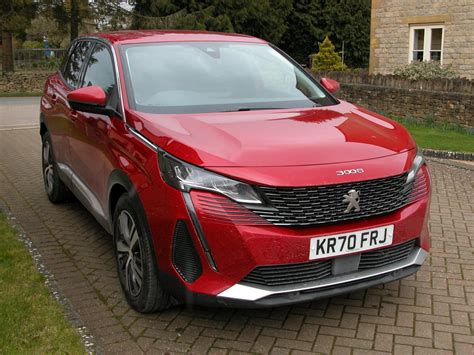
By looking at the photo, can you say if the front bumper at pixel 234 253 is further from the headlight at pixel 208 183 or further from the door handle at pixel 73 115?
the door handle at pixel 73 115

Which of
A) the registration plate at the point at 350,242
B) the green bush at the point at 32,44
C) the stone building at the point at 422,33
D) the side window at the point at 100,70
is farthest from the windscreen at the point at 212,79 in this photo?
the green bush at the point at 32,44

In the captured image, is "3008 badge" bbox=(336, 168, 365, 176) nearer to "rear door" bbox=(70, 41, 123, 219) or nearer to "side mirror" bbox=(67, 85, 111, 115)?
"rear door" bbox=(70, 41, 123, 219)

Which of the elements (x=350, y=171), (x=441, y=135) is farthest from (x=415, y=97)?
(x=350, y=171)

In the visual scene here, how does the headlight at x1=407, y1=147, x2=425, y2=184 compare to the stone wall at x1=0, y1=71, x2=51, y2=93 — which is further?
the stone wall at x1=0, y1=71, x2=51, y2=93

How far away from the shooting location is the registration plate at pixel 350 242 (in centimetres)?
300

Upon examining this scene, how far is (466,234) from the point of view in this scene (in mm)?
5199

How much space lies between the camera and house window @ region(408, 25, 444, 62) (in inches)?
750

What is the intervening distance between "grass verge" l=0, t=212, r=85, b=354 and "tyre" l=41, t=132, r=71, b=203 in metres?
1.40

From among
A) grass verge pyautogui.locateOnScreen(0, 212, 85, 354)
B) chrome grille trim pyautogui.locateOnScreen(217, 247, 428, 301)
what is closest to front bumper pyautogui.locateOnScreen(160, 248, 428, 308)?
chrome grille trim pyautogui.locateOnScreen(217, 247, 428, 301)

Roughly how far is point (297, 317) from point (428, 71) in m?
16.0

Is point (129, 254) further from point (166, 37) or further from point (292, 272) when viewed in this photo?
point (166, 37)

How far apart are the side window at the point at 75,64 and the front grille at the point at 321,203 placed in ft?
9.55

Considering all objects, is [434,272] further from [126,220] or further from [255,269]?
[126,220]

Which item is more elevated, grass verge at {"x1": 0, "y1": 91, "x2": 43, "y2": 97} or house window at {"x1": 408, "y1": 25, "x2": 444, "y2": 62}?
house window at {"x1": 408, "y1": 25, "x2": 444, "y2": 62}
